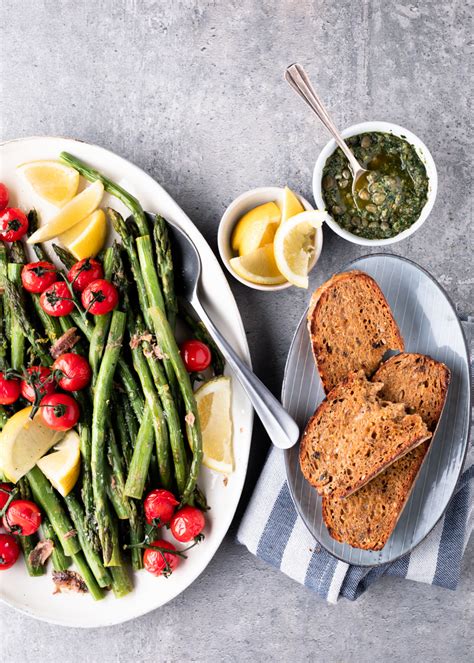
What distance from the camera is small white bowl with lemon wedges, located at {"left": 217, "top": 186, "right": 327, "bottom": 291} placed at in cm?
310

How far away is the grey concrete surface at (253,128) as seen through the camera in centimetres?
343

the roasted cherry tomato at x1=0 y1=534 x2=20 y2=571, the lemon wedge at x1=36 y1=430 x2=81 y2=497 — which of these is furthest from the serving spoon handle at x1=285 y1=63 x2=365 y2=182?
the roasted cherry tomato at x1=0 y1=534 x2=20 y2=571

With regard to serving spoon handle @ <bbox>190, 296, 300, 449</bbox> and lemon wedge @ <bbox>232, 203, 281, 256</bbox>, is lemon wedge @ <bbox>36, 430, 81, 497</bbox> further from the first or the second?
lemon wedge @ <bbox>232, 203, 281, 256</bbox>

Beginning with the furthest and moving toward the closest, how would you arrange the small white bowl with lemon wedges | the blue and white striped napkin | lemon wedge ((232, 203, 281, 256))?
1. the blue and white striped napkin
2. lemon wedge ((232, 203, 281, 256))
3. the small white bowl with lemon wedges

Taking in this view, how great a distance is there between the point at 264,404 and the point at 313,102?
144 centimetres

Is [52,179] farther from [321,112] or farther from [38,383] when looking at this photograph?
[321,112]

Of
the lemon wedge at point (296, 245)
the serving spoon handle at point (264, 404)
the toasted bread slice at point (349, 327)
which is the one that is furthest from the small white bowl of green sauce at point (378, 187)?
the serving spoon handle at point (264, 404)

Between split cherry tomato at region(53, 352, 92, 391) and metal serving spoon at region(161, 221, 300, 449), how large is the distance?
603mm

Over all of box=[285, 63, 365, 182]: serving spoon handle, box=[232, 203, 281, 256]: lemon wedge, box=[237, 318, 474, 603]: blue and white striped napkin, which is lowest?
box=[237, 318, 474, 603]: blue and white striped napkin

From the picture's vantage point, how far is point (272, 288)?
3.25 m

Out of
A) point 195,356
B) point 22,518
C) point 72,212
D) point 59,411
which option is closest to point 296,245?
point 195,356

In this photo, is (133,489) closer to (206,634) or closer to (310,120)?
(206,634)

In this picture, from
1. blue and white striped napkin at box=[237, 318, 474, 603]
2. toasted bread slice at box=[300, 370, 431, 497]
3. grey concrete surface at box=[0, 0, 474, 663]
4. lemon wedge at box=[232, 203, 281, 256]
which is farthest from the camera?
grey concrete surface at box=[0, 0, 474, 663]

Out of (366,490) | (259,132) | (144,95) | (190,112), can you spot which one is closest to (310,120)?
(259,132)
